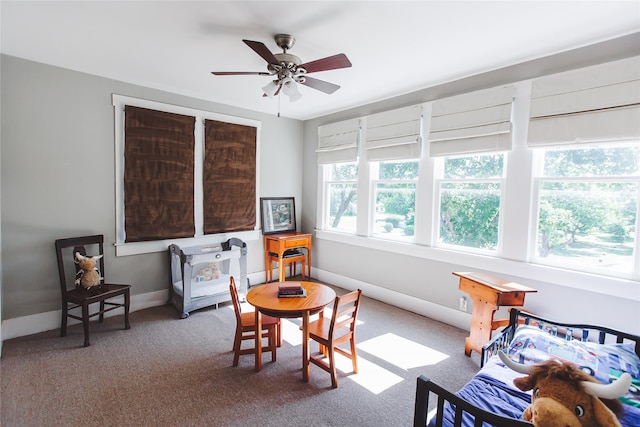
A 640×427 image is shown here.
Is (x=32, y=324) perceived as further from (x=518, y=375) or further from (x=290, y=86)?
(x=518, y=375)

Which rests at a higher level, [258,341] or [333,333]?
[333,333]

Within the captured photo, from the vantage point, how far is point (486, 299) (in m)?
2.52

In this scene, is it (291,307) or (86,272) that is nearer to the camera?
(291,307)

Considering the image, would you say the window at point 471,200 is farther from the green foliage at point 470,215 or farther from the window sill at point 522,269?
the window sill at point 522,269

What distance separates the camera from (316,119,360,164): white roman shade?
4245 millimetres

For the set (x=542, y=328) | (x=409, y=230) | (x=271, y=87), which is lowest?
(x=542, y=328)

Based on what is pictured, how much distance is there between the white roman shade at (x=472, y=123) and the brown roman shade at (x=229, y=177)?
247 centimetres

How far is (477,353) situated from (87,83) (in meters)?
4.58

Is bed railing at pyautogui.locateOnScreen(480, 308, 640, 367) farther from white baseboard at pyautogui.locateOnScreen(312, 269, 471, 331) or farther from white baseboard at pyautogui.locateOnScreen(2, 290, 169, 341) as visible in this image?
white baseboard at pyautogui.locateOnScreen(2, 290, 169, 341)

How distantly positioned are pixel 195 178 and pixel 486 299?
3.44 meters

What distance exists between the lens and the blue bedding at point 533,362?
4.41 ft

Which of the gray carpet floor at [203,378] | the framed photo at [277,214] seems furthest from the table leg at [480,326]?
the framed photo at [277,214]

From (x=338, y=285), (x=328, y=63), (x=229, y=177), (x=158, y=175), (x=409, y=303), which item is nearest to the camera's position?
(x=328, y=63)

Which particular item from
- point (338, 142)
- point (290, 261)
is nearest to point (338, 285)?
point (290, 261)
